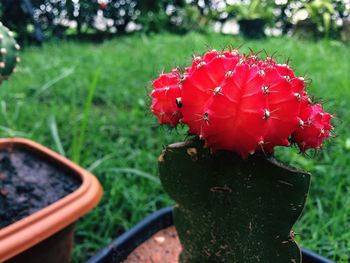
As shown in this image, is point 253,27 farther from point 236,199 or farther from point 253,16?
point 236,199

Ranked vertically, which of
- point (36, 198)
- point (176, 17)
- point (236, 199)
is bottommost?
point (176, 17)

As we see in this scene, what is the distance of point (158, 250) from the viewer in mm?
864

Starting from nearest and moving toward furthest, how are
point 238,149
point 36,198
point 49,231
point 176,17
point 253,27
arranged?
1. point 238,149
2. point 49,231
3. point 36,198
4. point 253,27
5. point 176,17

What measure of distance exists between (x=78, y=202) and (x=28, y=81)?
55.1 inches

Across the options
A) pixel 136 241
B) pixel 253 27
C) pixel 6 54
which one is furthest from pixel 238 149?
pixel 253 27

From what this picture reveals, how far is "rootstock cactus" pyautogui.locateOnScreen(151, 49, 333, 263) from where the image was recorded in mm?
451

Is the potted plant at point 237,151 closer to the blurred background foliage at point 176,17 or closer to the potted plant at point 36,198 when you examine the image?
the potted plant at point 36,198

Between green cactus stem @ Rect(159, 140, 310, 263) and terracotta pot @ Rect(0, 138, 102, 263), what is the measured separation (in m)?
0.36

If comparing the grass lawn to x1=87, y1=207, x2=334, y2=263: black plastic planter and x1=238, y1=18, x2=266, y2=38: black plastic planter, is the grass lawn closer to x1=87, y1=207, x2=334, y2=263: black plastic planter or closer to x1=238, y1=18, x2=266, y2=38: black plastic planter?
x1=87, y1=207, x2=334, y2=263: black plastic planter

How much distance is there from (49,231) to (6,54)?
382 mm

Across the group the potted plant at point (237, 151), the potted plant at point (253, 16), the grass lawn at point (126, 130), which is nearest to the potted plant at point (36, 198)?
the grass lawn at point (126, 130)

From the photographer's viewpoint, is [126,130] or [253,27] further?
[253,27]

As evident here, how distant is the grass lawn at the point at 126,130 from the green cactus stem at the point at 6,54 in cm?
32

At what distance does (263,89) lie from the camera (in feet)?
1.46
